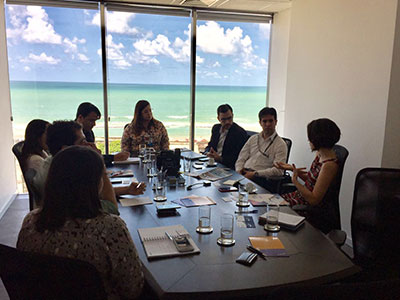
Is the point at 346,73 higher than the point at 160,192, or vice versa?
the point at 346,73

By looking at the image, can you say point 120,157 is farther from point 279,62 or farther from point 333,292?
point 279,62

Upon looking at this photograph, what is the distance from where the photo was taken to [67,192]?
1303mm

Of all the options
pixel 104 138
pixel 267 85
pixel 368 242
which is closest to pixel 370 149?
pixel 368 242

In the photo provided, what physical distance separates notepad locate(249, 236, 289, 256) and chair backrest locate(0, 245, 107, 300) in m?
0.77

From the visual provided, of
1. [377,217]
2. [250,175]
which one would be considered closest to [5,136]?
[250,175]

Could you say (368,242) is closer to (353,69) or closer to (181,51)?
(353,69)

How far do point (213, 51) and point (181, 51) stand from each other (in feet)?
1.69

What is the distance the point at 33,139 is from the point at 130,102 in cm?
289

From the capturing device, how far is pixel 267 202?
2.32 m

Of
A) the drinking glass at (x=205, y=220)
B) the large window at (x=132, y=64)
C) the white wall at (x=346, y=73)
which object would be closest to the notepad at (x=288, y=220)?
the drinking glass at (x=205, y=220)

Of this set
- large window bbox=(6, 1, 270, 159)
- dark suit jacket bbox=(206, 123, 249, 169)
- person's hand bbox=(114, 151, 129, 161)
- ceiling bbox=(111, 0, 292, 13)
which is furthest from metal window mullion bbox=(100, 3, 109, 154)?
dark suit jacket bbox=(206, 123, 249, 169)

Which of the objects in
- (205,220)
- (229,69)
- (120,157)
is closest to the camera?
(205,220)

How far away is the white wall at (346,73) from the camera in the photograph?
313cm

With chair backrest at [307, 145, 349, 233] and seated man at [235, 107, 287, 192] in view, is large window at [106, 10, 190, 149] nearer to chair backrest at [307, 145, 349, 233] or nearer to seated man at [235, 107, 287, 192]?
seated man at [235, 107, 287, 192]
